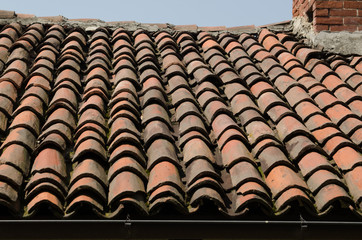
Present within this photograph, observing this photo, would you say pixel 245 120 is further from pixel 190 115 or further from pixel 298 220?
pixel 298 220

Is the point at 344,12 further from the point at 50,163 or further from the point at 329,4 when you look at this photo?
the point at 50,163

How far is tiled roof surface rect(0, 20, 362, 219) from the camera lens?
3.74 meters

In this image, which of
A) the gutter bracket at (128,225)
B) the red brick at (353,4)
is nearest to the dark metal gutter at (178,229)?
the gutter bracket at (128,225)

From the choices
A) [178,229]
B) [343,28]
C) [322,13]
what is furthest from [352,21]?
[178,229]

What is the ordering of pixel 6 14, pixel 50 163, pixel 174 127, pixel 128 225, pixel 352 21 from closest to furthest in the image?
pixel 128 225 < pixel 50 163 < pixel 174 127 < pixel 352 21 < pixel 6 14

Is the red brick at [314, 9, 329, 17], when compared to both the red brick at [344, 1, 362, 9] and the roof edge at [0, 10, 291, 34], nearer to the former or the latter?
the red brick at [344, 1, 362, 9]

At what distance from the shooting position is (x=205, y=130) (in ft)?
15.2

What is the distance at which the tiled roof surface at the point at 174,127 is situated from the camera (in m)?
3.74

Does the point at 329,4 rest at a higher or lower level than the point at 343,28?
higher

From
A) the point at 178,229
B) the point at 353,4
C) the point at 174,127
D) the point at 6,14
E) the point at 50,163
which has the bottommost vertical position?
the point at 178,229

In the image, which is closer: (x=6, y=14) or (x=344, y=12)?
(x=344, y=12)

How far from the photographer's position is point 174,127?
→ 4812 mm

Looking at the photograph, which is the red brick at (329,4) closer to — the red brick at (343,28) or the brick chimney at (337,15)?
the brick chimney at (337,15)

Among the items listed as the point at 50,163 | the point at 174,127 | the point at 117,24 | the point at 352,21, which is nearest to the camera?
the point at 50,163
